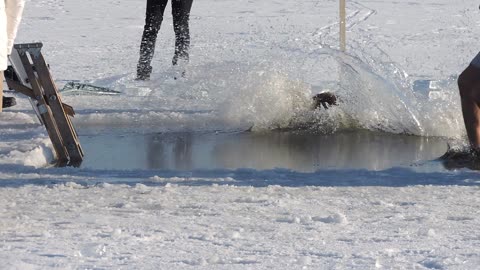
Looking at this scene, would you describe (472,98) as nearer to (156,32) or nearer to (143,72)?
(143,72)

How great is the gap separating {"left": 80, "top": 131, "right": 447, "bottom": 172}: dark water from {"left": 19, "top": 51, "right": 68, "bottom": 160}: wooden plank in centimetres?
17

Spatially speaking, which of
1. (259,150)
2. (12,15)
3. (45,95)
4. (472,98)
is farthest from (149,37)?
(12,15)

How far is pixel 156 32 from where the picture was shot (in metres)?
9.16

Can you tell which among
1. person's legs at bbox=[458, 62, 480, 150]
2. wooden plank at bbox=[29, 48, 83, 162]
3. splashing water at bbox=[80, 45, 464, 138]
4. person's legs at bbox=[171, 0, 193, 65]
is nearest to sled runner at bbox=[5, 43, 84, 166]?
wooden plank at bbox=[29, 48, 83, 162]

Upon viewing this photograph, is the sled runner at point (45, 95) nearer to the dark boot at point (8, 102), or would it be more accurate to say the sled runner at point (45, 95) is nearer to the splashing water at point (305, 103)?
the splashing water at point (305, 103)

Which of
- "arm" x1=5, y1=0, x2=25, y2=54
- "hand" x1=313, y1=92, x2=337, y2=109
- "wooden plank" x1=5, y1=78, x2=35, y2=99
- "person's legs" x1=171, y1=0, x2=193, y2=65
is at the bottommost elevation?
"hand" x1=313, y1=92, x2=337, y2=109

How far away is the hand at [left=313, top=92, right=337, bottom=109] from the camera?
7.18 metres

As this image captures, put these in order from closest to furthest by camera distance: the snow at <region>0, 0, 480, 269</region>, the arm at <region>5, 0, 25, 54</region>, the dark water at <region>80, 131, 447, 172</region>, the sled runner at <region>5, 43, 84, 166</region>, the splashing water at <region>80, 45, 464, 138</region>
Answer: the snow at <region>0, 0, 480, 269</region> → the arm at <region>5, 0, 25, 54</region> → the sled runner at <region>5, 43, 84, 166</region> → the dark water at <region>80, 131, 447, 172</region> → the splashing water at <region>80, 45, 464, 138</region>

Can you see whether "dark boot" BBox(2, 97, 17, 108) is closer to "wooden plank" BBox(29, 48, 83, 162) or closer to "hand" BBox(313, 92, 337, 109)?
"wooden plank" BBox(29, 48, 83, 162)

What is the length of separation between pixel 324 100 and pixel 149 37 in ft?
7.82

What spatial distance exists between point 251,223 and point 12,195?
1218 mm

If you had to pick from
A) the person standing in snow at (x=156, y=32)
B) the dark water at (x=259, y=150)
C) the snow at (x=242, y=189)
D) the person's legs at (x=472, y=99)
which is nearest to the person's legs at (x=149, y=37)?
the person standing in snow at (x=156, y=32)

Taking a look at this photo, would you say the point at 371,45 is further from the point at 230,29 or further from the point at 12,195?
the point at 12,195

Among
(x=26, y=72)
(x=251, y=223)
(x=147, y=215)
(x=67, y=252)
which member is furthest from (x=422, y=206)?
(x=26, y=72)
